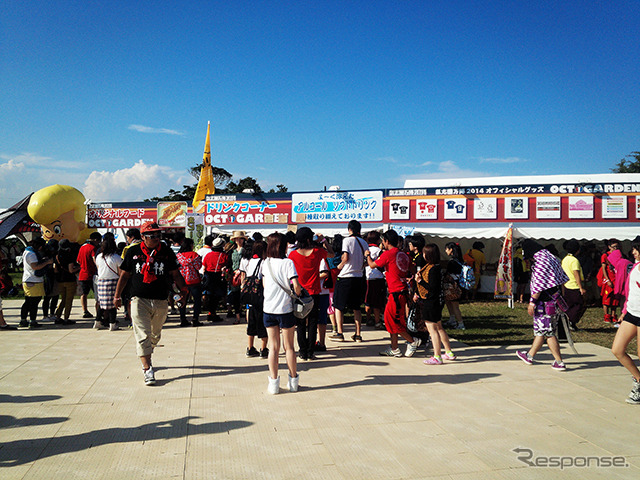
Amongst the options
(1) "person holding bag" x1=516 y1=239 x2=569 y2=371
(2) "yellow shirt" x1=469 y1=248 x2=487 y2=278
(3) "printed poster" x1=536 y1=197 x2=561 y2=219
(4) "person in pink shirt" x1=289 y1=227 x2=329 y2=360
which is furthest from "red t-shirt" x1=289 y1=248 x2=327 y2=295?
(3) "printed poster" x1=536 y1=197 x2=561 y2=219

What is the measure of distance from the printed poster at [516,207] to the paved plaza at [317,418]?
8.65 m

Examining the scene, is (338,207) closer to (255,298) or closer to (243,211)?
(243,211)

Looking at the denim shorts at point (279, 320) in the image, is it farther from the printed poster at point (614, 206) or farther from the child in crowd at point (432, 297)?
the printed poster at point (614, 206)

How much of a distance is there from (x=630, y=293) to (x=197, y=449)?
4.52m

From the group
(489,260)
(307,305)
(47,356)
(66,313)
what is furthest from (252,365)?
(489,260)

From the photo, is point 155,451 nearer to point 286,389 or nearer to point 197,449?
point 197,449

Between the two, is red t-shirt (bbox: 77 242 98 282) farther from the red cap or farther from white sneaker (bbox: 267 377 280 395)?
white sneaker (bbox: 267 377 280 395)

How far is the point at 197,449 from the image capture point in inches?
143

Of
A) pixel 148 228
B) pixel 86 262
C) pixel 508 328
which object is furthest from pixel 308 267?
pixel 86 262

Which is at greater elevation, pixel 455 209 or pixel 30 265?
pixel 455 209

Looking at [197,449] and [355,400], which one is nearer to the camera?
[197,449]

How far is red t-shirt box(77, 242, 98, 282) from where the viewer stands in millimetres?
9516

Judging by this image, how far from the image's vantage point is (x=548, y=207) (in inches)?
572

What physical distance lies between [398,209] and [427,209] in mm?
980
